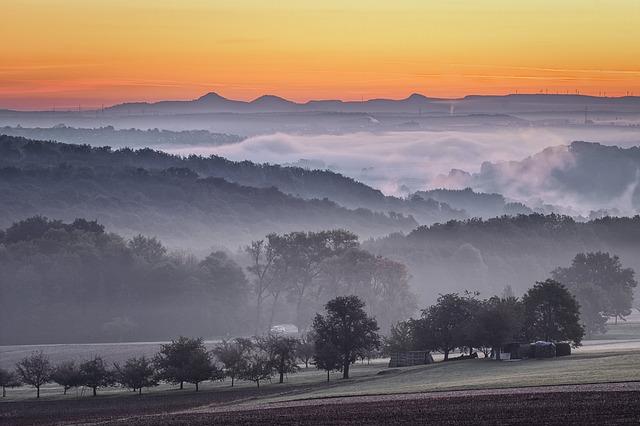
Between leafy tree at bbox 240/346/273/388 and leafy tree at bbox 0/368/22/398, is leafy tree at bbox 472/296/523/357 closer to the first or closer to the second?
leafy tree at bbox 240/346/273/388

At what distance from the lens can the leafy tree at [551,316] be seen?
160 metres

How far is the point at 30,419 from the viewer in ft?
375

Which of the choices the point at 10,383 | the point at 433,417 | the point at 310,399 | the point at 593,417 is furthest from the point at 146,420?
the point at 10,383

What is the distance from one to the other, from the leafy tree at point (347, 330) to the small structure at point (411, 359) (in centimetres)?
388

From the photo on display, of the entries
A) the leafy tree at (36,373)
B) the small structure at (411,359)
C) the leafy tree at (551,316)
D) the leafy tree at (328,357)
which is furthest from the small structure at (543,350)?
the leafy tree at (36,373)

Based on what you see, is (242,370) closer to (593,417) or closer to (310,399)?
(310,399)

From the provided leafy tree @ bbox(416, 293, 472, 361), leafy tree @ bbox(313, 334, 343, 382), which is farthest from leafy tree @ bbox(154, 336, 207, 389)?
leafy tree @ bbox(416, 293, 472, 361)

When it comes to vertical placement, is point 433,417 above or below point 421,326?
below

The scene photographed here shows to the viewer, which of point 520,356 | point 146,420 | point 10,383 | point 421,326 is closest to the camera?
point 146,420

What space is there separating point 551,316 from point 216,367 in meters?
40.5

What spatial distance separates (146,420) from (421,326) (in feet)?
238

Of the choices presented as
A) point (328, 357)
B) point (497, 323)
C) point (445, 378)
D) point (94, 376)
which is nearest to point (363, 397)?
point (445, 378)

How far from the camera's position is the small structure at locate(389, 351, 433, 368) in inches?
6280

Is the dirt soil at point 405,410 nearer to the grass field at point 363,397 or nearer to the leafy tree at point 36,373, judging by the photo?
the grass field at point 363,397
